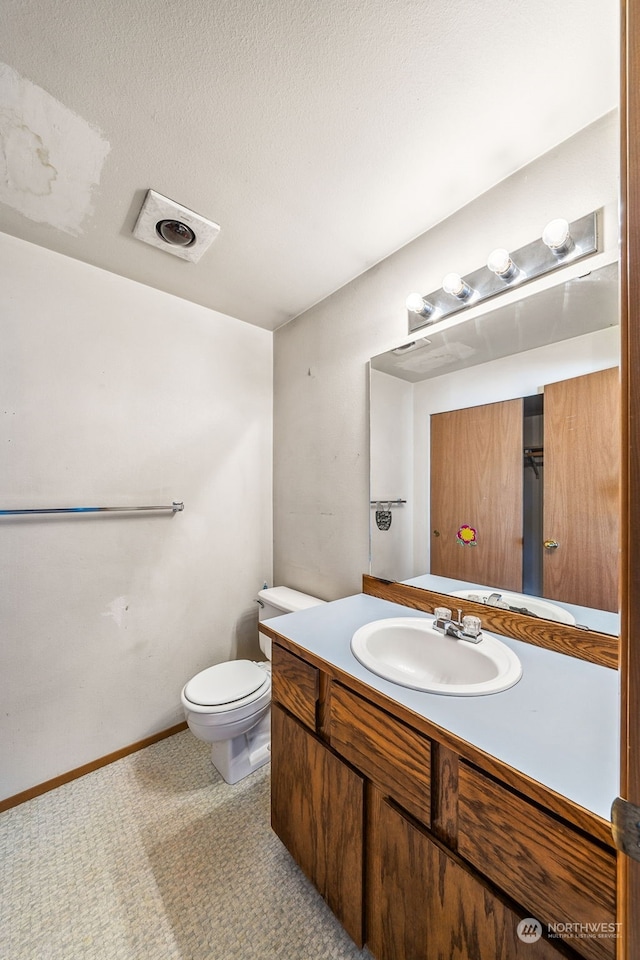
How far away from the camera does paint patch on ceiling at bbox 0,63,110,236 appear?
1.01 meters

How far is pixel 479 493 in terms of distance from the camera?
1.31 m

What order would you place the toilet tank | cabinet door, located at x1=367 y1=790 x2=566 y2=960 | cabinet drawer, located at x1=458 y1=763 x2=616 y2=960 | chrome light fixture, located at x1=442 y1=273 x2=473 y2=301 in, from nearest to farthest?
cabinet drawer, located at x1=458 y1=763 x2=616 y2=960 < cabinet door, located at x1=367 y1=790 x2=566 y2=960 < chrome light fixture, located at x1=442 y1=273 x2=473 y2=301 < the toilet tank

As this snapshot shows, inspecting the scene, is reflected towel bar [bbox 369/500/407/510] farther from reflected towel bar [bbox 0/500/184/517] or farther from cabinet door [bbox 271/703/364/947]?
reflected towel bar [bbox 0/500/184/517]

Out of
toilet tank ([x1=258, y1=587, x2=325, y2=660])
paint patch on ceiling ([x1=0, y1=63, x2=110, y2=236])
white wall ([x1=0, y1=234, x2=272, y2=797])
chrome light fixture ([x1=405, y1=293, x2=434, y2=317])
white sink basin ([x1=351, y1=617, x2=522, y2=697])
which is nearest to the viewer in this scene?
white sink basin ([x1=351, y1=617, x2=522, y2=697])

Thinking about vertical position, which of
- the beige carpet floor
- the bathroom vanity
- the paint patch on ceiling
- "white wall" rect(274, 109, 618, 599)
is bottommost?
the beige carpet floor

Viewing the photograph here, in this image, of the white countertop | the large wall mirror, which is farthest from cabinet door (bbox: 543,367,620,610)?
the white countertop

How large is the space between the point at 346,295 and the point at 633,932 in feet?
6.53

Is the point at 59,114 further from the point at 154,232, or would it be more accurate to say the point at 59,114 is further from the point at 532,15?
the point at 532,15

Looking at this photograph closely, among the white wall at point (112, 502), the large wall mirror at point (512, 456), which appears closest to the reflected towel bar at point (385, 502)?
the large wall mirror at point (512, 456)

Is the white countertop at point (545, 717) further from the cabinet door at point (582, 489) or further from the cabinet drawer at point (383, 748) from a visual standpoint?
the cabinet door at point (582, 489)

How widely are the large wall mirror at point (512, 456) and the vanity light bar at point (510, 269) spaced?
0.07 m

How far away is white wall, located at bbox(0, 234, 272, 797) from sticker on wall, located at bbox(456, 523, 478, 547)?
1266 mm

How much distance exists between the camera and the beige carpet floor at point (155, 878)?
3.48 ft

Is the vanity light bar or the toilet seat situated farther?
the toilet seat
